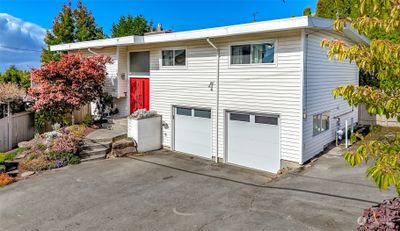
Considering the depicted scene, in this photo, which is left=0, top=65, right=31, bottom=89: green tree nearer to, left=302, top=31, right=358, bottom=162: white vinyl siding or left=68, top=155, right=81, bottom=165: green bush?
left=68, top=155, right=81, bottom=165: green bush

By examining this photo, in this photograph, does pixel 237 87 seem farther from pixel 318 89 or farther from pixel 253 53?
pixel 318 89

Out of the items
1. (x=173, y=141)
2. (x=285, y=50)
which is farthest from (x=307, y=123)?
(x=173, y=141)

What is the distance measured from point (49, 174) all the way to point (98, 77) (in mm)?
5899

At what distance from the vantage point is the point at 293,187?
904cm

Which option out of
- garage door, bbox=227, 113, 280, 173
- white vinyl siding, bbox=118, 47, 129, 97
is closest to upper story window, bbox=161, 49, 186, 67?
white vinyl siding, bbox=118, 47, 129, 97

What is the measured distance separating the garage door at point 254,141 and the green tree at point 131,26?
20.0 metres

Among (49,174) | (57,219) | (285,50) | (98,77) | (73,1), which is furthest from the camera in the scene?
(73,1)

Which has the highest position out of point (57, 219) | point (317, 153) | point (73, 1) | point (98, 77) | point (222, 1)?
point (73, 1)

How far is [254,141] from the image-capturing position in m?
12.0

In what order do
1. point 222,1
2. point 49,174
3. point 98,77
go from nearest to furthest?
point 49,174
point 98,77
point 222,1

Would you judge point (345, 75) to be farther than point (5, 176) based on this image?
Yes

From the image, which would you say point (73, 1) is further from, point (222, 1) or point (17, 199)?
point (17, 199)

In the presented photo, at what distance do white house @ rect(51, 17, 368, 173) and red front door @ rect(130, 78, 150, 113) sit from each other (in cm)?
5

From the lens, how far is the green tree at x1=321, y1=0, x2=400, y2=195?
10.6 feet
